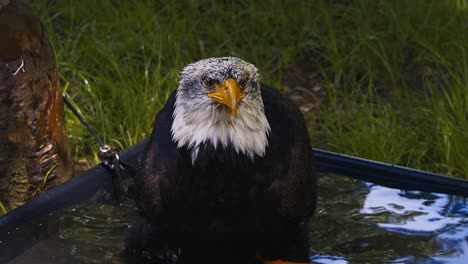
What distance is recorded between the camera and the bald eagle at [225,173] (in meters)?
3.10

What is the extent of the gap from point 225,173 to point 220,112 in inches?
8.6

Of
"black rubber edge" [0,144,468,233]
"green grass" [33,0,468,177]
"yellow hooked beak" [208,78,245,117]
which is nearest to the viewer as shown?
"yellow hooked beak" [208,78,245,117]

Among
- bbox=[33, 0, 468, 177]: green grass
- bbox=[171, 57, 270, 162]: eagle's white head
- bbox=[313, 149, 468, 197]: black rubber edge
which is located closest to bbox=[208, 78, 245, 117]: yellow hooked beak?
bbox=[171, 57, 270, 162]: eagle's white head

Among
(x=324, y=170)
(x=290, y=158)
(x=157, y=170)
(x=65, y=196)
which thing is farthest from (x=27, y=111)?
(x=324, y=170)

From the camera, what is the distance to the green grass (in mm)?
4688

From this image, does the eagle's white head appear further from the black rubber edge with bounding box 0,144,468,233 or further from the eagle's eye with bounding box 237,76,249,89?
the black rubber edge with bounding box 0,144,468,233

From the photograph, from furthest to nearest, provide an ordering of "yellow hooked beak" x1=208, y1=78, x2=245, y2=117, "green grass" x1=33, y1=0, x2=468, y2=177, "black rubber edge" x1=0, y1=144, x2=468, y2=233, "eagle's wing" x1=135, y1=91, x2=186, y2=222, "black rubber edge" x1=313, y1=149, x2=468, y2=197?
"green grass" x1=33, y1=0, x2=468, y2=177 → "black rubber edge" x1=313, y1=149, x2=468, y2=197 → "black rubber edge" x1=0, y1=144, x2=468, y2=233 → "eagle's wing" x1=135, y1=91, x2=186, y2=222 → "yellow hooked beak" x1=208, y1=78, x2=245, y2=117

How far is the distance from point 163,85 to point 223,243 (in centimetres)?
194

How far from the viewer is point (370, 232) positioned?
362 centimetres

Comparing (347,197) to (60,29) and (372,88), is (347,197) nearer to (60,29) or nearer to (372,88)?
(372,88)

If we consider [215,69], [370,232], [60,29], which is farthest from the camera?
[60,29]

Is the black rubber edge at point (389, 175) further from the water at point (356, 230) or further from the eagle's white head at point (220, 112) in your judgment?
the eagle's white head at point (220, 112)

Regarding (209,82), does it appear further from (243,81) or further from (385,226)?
(385,226)

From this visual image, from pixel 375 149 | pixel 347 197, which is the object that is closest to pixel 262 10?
pixel 375 149
